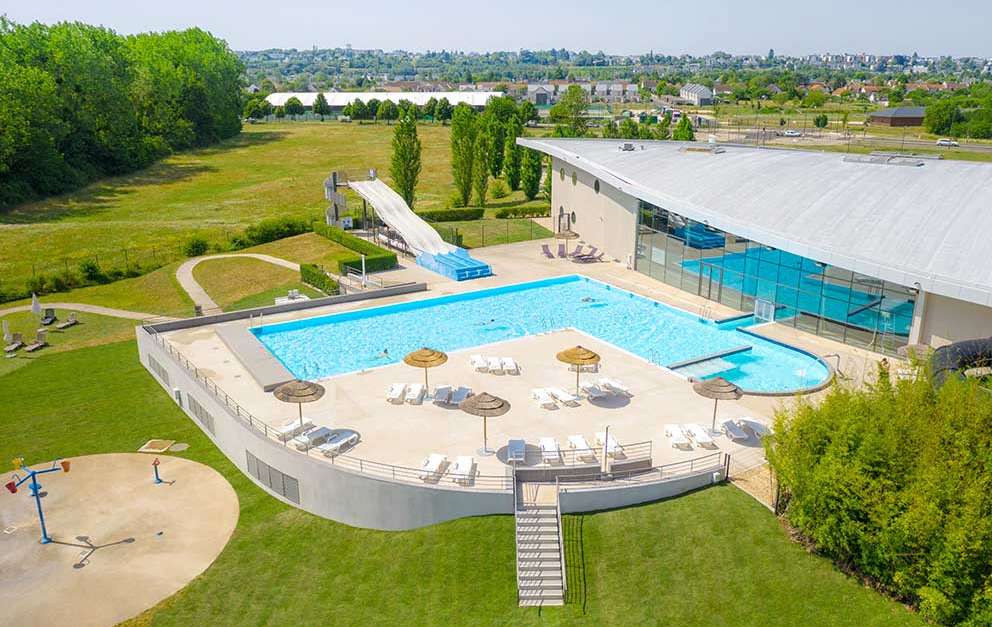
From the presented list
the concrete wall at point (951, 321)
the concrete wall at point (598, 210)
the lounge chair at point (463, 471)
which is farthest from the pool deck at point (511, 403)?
the concrete wall at point (598, 210)

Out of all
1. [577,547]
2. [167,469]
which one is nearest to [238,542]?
[167,469]

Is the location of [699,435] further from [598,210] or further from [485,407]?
[598,210]

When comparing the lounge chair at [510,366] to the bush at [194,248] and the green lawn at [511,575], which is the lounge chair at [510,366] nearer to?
the green lawn at [511,575]

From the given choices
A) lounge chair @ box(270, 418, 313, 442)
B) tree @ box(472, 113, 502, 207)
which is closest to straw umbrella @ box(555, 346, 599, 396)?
lounge chair @ box(270, 418, 313, 442)

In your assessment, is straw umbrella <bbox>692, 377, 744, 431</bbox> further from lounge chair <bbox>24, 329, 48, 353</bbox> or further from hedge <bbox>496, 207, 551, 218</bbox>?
hedge <bbox>496, 207, 551, 218</bbox>

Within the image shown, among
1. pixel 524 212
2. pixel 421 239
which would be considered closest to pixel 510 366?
pixel 421 239

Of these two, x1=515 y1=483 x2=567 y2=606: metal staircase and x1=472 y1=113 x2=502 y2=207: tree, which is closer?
x1=515 y1=483 x2=567 y2=606: metal staircase

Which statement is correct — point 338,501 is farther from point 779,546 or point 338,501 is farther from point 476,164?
point 476,164
